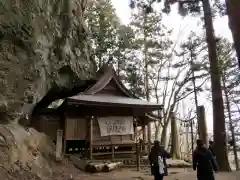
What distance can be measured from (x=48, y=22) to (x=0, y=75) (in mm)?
4082

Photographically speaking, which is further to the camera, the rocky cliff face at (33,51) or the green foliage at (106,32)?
the green foliage at (106,32)

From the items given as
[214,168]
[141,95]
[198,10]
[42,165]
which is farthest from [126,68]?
[214,168]

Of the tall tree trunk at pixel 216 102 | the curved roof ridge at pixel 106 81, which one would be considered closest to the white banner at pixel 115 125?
the curved roof ridge at pixel 106 81

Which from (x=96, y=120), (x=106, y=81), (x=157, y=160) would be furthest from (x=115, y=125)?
(x=157, y=160)

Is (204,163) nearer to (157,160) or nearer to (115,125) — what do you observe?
(157,160)

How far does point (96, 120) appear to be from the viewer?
48.0 ft

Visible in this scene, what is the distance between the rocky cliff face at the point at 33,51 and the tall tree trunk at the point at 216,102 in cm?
747

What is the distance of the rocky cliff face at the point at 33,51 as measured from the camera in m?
10.2

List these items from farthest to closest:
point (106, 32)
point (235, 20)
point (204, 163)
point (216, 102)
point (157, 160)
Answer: point (106, 32)
point (216, 102)
point (157, 160)
point (204, 163)
point (235, 20)

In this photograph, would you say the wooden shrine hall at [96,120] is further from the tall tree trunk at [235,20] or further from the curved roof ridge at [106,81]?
the tall tree trunk at [235,20]

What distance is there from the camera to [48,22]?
12.7 metres

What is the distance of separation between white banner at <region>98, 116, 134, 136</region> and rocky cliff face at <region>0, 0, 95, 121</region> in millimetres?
3048

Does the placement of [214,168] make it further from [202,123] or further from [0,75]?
[0,75]

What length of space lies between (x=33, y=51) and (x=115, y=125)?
6.25m
